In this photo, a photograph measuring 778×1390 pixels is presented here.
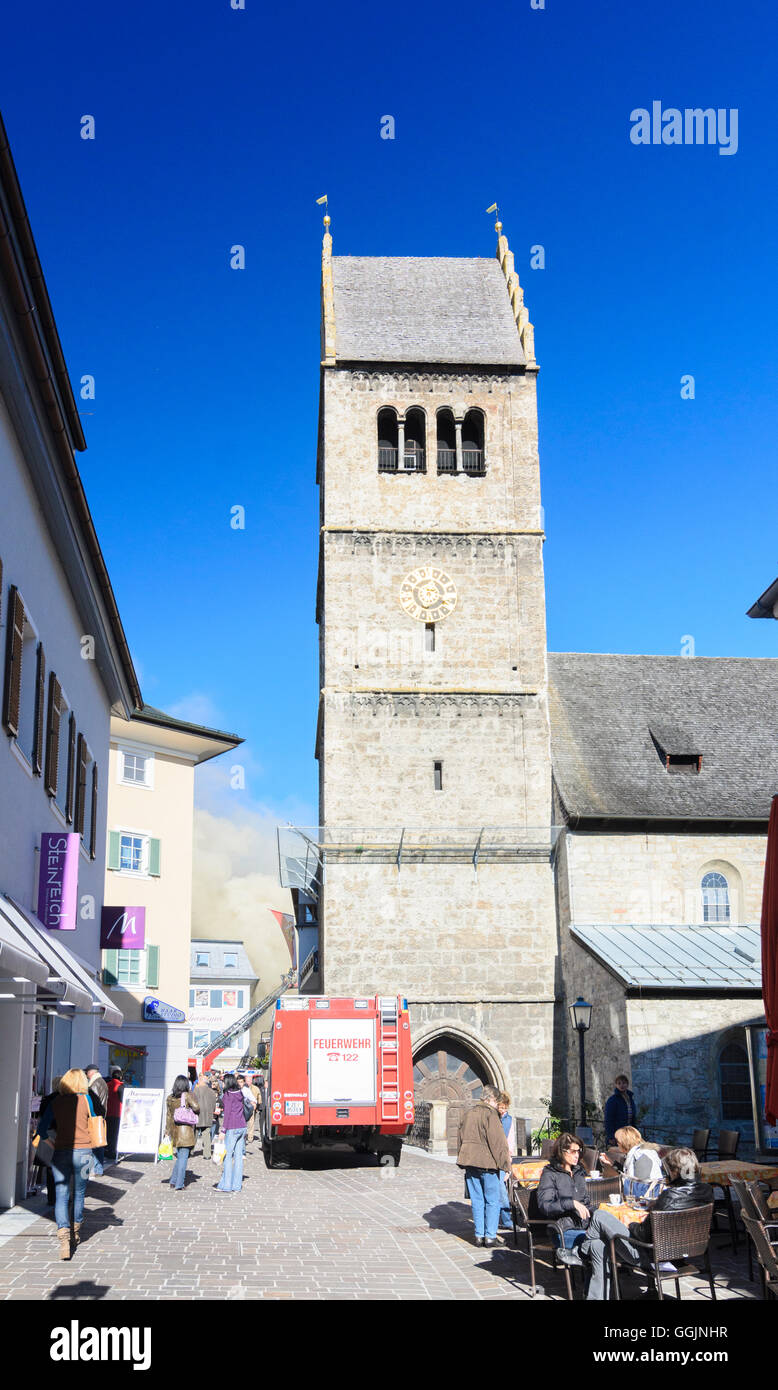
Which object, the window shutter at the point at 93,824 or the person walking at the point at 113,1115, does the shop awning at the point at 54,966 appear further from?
the window shutter at the point at 93,824

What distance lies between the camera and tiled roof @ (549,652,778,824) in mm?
34500

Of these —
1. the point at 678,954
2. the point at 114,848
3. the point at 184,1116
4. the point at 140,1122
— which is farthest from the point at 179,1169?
the point at 114,848

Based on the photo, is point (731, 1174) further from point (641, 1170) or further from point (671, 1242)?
point (671, 1242)

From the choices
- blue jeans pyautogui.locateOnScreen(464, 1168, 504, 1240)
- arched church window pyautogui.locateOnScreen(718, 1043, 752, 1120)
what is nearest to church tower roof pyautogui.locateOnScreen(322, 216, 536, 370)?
arched church window pyautogui.locateOnScreen(718, 1043, 752, 1120)

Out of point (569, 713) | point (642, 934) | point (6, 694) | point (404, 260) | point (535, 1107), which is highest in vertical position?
point (404, 260)

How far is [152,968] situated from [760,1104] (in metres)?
20.2

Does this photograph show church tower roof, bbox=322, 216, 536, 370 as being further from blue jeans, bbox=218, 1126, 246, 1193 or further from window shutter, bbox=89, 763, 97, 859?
blue jeans, bbox=218, 1126, 246, 1193

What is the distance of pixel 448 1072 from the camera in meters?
33.2

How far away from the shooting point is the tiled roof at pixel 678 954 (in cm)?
2816

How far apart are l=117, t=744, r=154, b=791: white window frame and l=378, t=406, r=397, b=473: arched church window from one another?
10903mm
